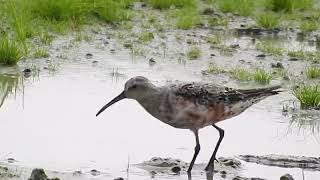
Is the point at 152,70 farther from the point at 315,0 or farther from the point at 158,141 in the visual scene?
the point at 315,0

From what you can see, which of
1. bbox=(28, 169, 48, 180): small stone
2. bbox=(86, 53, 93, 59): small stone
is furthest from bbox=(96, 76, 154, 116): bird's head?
bbox=(86, 53, 93, 59): small stone

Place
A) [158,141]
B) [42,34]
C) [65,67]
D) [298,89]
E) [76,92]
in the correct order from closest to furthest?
[158,141] → [76,92] → [298,89] → [65,67] → [42,34]

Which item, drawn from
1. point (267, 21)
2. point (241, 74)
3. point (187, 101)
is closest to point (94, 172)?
point (187, 101)

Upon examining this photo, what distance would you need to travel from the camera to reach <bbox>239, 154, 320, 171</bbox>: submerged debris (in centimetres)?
945

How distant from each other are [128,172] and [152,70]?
5.21m

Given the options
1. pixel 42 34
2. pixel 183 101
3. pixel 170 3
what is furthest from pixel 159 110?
pixel 170 3

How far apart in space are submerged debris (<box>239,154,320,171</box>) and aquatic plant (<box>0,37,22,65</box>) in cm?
487

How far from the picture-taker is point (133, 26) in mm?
16781

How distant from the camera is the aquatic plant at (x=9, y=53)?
44.1 feet

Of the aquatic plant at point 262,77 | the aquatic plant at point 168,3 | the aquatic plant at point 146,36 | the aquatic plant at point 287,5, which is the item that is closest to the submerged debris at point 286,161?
A: the aquatic plant at point 262,77

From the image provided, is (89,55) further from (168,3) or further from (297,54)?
(168,3)

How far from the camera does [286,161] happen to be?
9523 millimetres

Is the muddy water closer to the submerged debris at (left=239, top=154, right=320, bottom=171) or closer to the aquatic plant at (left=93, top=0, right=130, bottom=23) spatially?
the submerged debris at (left=239, top=154, right=320, bottom=171)

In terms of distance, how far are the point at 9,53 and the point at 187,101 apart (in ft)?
16.3
